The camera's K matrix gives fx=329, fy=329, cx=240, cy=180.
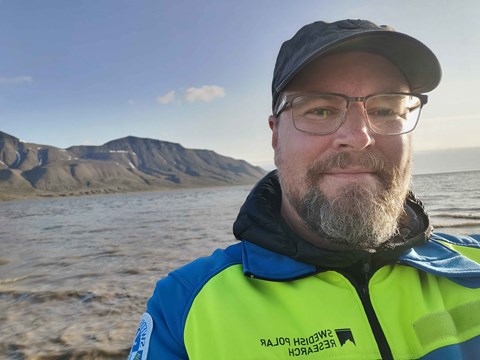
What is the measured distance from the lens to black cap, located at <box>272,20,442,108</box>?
71.1 inches

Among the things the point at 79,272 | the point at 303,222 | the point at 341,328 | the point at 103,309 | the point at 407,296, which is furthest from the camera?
the point at 79,272

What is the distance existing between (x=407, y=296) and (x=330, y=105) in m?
1.10

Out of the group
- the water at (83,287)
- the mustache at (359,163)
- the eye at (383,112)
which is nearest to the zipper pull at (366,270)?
the mustache at (359,163)

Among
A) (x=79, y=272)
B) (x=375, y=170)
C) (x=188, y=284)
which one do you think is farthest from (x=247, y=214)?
(x=79, y=272)

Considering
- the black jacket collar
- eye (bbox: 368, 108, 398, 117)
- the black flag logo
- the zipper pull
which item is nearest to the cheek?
eye (bbox: 368, 108, 398, 117)

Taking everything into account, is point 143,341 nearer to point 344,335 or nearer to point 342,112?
point 344,335

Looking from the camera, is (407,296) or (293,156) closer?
(407,296)

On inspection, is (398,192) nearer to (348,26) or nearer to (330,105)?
(330,105)

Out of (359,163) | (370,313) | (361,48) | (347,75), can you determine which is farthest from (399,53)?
(370,313)

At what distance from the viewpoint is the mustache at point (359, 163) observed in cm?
177

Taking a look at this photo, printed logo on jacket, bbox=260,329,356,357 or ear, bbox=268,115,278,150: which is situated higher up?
ear, bbox=268,115,278,150

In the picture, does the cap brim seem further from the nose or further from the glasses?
the nose

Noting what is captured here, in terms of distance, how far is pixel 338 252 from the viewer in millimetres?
Result: 1731

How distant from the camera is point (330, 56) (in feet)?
6.32
